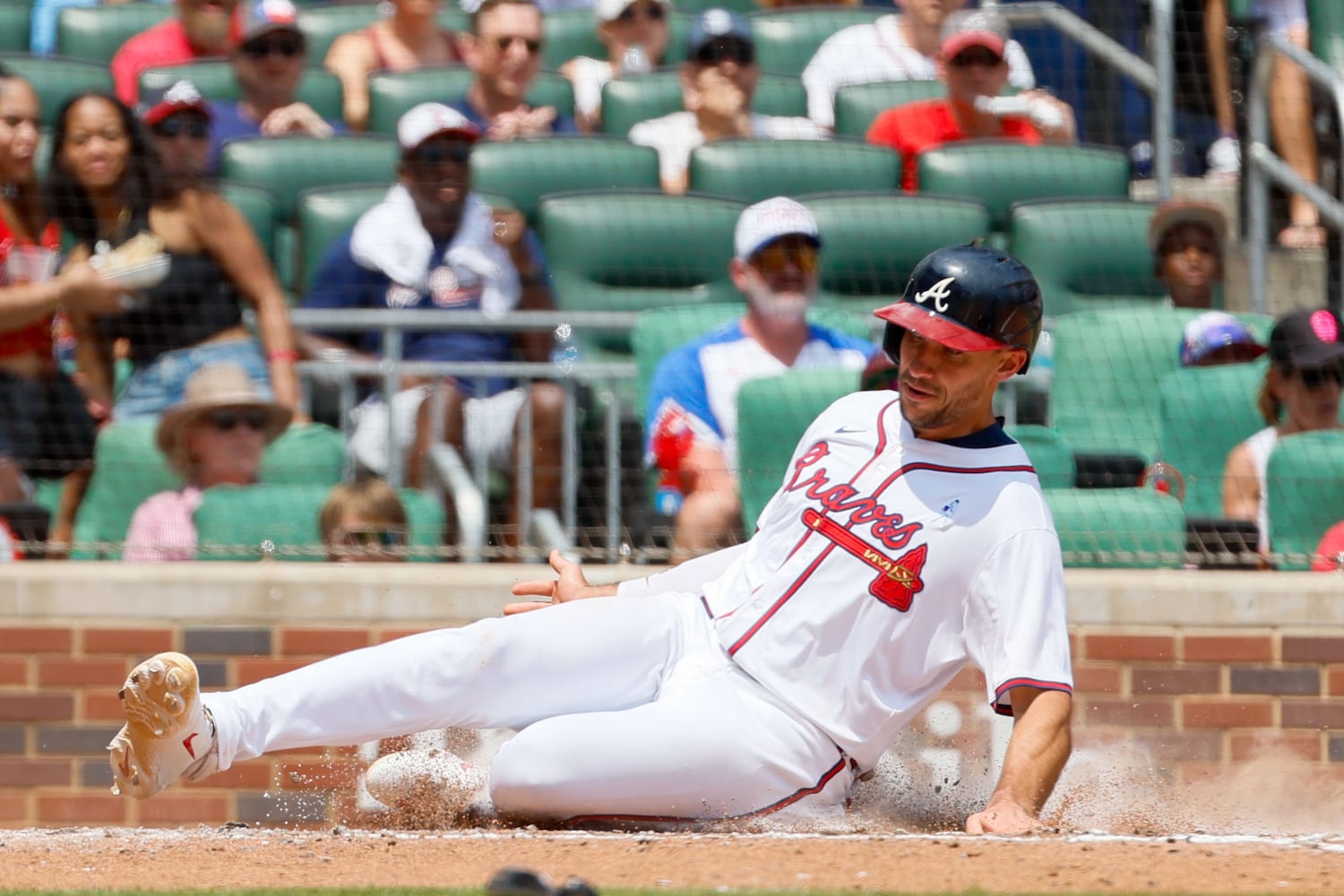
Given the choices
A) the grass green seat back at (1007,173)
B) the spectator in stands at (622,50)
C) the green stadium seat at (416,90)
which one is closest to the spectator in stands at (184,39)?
the green stadium seat at (416,90)

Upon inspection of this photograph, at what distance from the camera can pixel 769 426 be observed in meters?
4.97

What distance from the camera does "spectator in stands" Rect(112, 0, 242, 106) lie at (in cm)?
694

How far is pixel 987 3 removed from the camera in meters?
7.70

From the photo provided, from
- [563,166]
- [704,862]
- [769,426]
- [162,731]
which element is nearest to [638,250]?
[563,166]

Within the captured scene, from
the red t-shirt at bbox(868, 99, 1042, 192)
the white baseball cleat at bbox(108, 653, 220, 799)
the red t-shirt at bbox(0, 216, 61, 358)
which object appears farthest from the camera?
the red t-shirt at bbox(868, 99, 1042, 192)

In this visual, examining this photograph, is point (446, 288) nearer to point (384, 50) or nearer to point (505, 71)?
point (505, 71)

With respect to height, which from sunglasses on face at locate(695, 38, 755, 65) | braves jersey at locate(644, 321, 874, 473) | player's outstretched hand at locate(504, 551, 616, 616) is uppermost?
sunglasses on face at locate(695, 38, 755, 65)

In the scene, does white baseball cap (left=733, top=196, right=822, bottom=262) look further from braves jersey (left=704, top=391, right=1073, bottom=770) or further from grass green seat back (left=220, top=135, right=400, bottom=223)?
braves jersey (left=704, top=391, right=1073, bottom=770)

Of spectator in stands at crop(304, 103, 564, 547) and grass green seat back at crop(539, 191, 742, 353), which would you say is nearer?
spectator in stands at crop(304, 103, 564, 547)

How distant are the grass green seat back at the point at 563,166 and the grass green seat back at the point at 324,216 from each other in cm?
51

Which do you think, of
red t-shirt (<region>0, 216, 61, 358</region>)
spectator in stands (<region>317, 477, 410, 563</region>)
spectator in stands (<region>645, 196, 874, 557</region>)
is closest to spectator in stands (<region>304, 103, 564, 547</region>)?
spectator in stands (<region>317, 477, 410, 563</region>)

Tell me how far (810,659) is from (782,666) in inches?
2.3

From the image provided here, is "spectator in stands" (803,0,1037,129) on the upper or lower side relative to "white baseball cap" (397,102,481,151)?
upper

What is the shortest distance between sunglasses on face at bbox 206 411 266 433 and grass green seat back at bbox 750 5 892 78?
3.08 m
